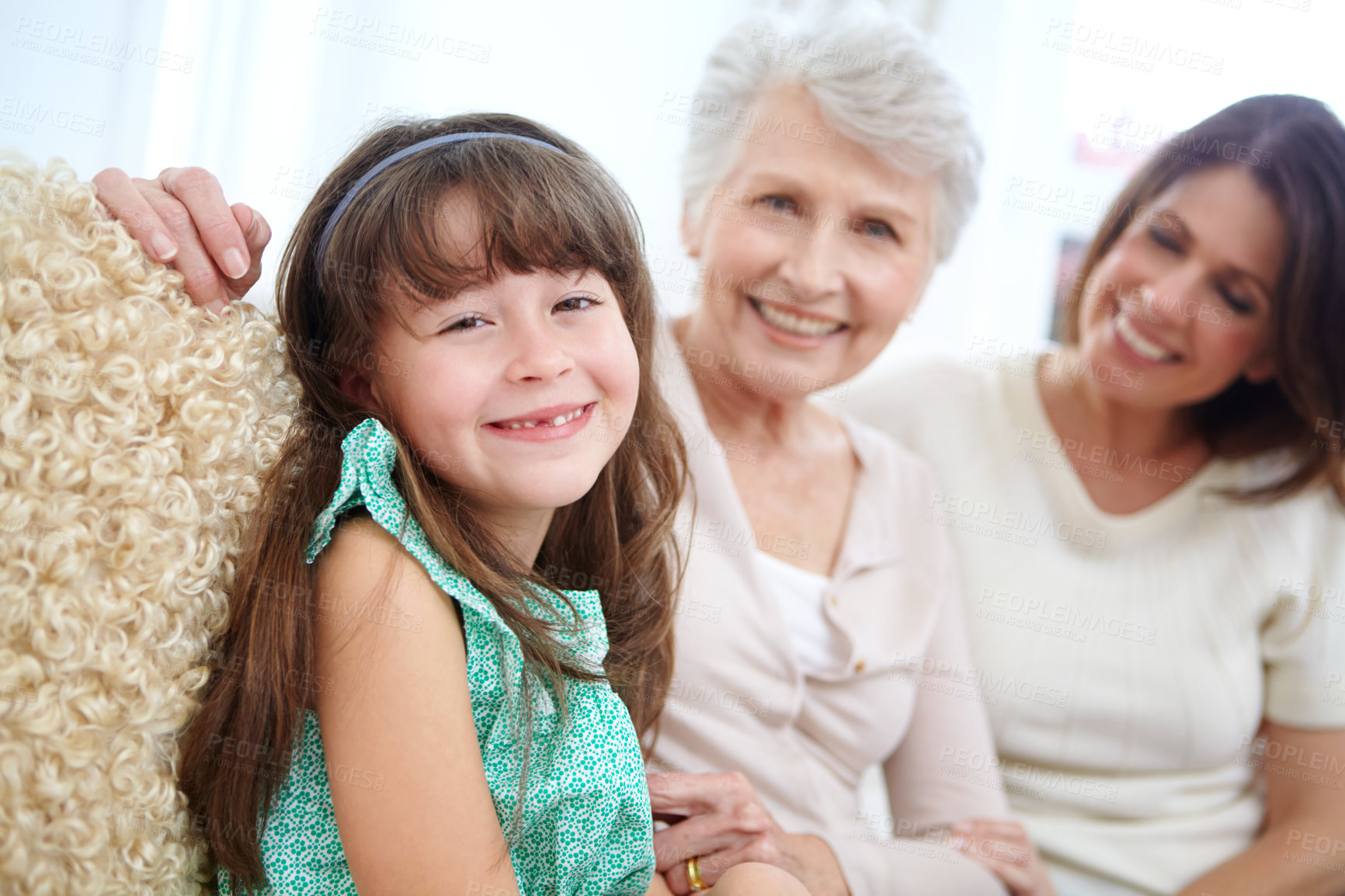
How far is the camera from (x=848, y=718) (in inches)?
58.7

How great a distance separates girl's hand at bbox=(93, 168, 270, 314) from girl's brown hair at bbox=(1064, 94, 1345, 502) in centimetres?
146

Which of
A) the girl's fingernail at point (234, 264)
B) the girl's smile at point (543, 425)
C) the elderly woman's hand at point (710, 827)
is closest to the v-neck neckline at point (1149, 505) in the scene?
the elderly woman's hand at point (710, 827)

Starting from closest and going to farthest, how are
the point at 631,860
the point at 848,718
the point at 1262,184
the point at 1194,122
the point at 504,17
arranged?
the point at 631,860, the point at 848,718, the point at 1262,184, the point at 1194,122, the point at 504,17

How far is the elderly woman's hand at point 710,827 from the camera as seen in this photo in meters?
1.18

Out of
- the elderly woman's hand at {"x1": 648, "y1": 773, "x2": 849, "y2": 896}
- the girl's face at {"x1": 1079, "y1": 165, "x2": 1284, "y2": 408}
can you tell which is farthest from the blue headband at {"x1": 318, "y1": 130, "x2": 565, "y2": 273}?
the girl's face at {"x1": 1079, "y1": 165, "x2": 1284, "y2": 408}

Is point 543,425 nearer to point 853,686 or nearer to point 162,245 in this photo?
point 162,245

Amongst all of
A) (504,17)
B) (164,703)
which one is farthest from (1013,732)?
(504,17)

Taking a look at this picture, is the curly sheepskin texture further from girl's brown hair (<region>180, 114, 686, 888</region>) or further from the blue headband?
the blue headband

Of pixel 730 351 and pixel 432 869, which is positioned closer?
pixel 432 869

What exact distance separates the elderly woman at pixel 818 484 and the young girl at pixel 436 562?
12.7 inches

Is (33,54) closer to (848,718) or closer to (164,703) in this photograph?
(164,703)

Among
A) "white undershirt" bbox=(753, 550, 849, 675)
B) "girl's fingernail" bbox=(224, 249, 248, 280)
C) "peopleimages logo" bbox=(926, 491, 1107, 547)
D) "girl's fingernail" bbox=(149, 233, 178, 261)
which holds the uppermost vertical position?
"girl's fingernail" bbox=(149, 233, 178, 261)

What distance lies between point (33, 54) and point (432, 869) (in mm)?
1424

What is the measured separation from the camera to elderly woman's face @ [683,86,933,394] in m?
1.50
